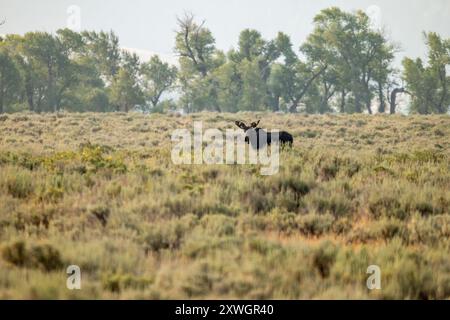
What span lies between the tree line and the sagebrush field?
154 feet

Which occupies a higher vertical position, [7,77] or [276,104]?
[7,77]

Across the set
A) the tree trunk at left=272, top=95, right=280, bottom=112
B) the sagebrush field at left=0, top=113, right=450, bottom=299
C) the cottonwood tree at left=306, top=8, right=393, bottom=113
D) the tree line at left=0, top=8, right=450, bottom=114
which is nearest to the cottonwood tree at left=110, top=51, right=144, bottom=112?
the tree line at left=0, top=8, right=450, bottom=114

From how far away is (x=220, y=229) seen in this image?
7469mm

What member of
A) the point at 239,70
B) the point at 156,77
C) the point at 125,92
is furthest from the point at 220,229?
the point at 156,77

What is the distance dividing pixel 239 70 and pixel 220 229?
2138 inches

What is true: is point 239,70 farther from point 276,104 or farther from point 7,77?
point 7,77

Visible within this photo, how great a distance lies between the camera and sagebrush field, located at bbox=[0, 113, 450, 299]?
18.5 ft

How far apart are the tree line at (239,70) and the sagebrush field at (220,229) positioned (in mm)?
47083

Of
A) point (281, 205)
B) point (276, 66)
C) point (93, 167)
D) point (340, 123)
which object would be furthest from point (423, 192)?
point (276, 66)

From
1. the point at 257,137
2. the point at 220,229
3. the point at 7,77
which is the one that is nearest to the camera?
the point at 220,229

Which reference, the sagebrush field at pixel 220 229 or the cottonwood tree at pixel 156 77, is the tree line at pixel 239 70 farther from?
the sagebrush field at pixel 220 229

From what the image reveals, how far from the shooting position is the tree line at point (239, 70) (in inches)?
2320

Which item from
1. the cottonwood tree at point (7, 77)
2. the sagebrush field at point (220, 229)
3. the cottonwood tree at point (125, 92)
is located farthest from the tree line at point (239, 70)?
the sagebrush field at point (220, 229)

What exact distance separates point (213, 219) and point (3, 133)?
77.9 feet
